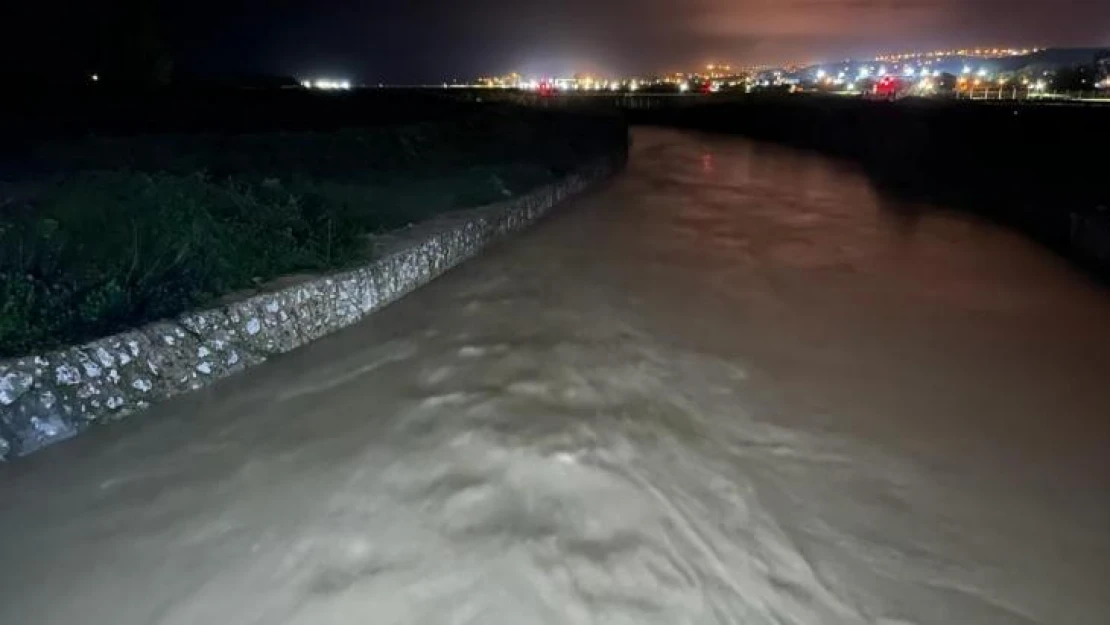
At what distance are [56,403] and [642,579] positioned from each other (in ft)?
12.9

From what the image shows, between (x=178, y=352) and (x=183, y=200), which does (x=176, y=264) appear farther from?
(x=183, y=200)

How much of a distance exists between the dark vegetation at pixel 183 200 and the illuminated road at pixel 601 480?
2.95 ft

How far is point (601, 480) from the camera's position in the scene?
15.4 ft

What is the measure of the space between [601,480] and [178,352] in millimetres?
3397

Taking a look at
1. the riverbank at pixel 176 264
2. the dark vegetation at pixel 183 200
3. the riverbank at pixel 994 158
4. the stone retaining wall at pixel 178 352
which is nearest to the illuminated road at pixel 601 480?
the stone retaining wall at pixel 178 352

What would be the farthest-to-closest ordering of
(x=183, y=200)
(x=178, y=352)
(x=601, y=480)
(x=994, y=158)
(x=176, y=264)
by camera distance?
1. (x=994, y=158)
2. (x=183, y=200)
3. (x=176, y=264)
4. (x=178, y=352)
5. (x=601, y=480)

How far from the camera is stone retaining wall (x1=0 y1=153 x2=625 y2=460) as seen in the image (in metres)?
4.66

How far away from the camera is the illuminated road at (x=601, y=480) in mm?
3699

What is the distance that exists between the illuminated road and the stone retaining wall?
0.18 metres

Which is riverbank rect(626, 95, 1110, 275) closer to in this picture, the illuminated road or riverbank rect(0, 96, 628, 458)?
the illuminated road

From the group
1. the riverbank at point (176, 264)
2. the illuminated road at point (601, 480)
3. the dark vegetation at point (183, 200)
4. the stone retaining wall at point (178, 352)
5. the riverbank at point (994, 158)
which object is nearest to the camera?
the illuminated road at point (601, 480)

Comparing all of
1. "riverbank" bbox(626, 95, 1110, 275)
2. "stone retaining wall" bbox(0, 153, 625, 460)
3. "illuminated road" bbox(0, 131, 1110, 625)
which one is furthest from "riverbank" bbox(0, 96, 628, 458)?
"riverbank" bbox(626, 95, 1110, 275)

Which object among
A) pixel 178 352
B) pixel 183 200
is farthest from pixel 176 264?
pixel 183 200

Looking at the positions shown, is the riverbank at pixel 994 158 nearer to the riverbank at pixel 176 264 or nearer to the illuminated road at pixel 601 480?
the illuminated road at pixel 601 480
